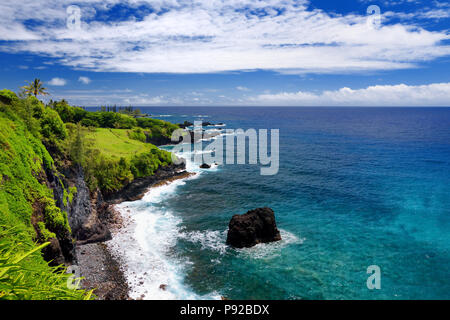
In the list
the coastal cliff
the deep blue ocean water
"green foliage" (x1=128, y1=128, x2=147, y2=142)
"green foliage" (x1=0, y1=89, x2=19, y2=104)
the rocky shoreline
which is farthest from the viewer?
"green foliage" (x1=128, y1=128, x2=147, y2=142)

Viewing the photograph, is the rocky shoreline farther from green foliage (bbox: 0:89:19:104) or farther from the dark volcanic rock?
green foliage (bbox: 0:89:19:104)

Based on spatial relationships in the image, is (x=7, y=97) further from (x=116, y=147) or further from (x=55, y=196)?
(x=116, y=147)

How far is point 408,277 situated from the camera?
34.2 m

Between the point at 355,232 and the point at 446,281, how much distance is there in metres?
13.5

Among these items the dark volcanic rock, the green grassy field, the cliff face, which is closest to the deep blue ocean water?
the dark volcanic rock

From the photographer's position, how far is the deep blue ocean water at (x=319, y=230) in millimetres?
32938

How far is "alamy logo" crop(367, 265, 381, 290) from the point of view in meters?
32.5

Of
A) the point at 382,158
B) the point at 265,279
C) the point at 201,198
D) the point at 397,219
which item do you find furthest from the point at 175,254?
the point at 382,158

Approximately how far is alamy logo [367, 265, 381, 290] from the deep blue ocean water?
1.97ft

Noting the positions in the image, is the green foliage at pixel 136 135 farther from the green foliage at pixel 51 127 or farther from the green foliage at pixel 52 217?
the green foliage at pixel 52 217

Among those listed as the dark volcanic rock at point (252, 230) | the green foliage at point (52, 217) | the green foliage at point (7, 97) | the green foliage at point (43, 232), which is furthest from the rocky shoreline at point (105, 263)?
the green foliage at point (7, 97)

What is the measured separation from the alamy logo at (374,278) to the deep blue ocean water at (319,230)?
1.97ft

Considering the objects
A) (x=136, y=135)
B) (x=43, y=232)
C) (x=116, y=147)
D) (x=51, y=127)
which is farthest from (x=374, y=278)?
(x=136, y=135)
